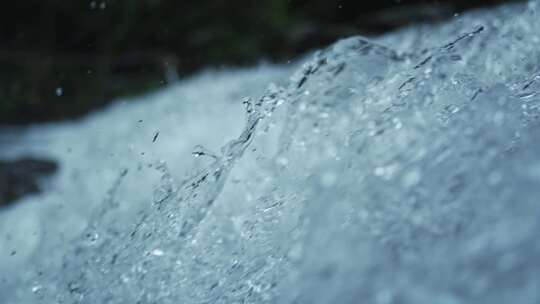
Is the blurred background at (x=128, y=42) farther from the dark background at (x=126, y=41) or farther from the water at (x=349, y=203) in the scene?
the water at (x=349, y=203)

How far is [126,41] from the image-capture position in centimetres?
434

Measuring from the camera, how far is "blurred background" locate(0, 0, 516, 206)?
4.01 meters

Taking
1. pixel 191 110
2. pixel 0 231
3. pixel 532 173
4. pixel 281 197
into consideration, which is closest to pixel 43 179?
pixel 0 231

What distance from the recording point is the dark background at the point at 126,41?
402 cm

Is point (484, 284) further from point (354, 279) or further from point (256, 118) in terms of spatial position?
point (256, 118)

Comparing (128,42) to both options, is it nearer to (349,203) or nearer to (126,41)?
(126,41)

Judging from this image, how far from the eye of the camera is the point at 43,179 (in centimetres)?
311

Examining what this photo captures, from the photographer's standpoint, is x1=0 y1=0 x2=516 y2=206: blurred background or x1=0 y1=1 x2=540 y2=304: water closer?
x1=0 y1=1 x2=540 y2=304: water

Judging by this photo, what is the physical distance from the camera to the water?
0.91m

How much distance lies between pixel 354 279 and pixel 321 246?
6.2 inches

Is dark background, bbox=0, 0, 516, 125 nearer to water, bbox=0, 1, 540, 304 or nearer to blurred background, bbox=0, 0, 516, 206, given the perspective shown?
blurred background, bbox=0, 0, 516, 206

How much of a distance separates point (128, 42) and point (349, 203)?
3.40 meters

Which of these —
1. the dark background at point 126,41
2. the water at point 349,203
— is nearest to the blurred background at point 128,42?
the dark background at point 126,41

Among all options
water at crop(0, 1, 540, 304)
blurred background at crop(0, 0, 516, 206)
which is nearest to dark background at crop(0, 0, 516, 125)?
blurred background at crop(0, 0, 516, 206)
